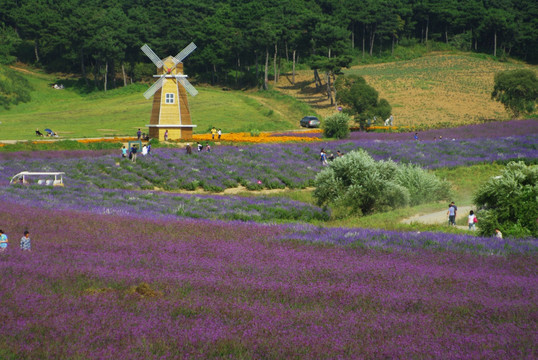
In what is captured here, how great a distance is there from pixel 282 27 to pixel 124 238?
104m

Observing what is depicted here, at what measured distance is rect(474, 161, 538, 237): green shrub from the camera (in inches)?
915

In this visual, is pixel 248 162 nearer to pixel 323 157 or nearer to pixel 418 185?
pixel 323 157

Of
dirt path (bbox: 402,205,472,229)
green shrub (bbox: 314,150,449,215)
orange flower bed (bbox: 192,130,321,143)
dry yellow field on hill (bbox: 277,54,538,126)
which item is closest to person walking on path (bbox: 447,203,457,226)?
dirt path (bbox: 402,205,472,229)

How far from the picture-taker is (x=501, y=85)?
264ft

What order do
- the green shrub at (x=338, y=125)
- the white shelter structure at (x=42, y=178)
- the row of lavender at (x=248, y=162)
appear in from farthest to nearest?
the green shrub at (x=338, y=125)
the row of lavender at (x=248, y=162)
the white shelter structure at (x=42, y=178)

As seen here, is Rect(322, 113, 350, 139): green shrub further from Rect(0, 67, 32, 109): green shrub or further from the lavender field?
Rect(0, 67, 32, 109): green shrub

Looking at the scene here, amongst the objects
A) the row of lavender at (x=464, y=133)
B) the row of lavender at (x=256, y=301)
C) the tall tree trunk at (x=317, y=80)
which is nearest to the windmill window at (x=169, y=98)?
the row of lavender at (x=464, y=133)

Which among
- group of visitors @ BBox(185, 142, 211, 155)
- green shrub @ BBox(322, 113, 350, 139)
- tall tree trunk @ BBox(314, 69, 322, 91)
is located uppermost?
tall tree trunk @ BBox(314, 69, 322, 91)

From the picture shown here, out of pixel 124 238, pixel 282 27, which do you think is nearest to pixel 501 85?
pixel 282 27

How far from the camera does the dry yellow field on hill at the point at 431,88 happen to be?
3620 inches

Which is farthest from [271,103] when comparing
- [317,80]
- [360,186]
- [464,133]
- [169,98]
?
[360,186]

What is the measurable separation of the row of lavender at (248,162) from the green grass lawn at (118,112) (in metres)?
22.2

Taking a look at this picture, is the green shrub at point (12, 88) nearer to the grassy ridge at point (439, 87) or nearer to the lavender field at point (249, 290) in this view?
the grassy ridge at point (439, 87)

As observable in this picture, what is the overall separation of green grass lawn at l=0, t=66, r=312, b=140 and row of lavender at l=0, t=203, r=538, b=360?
56.7 meters
